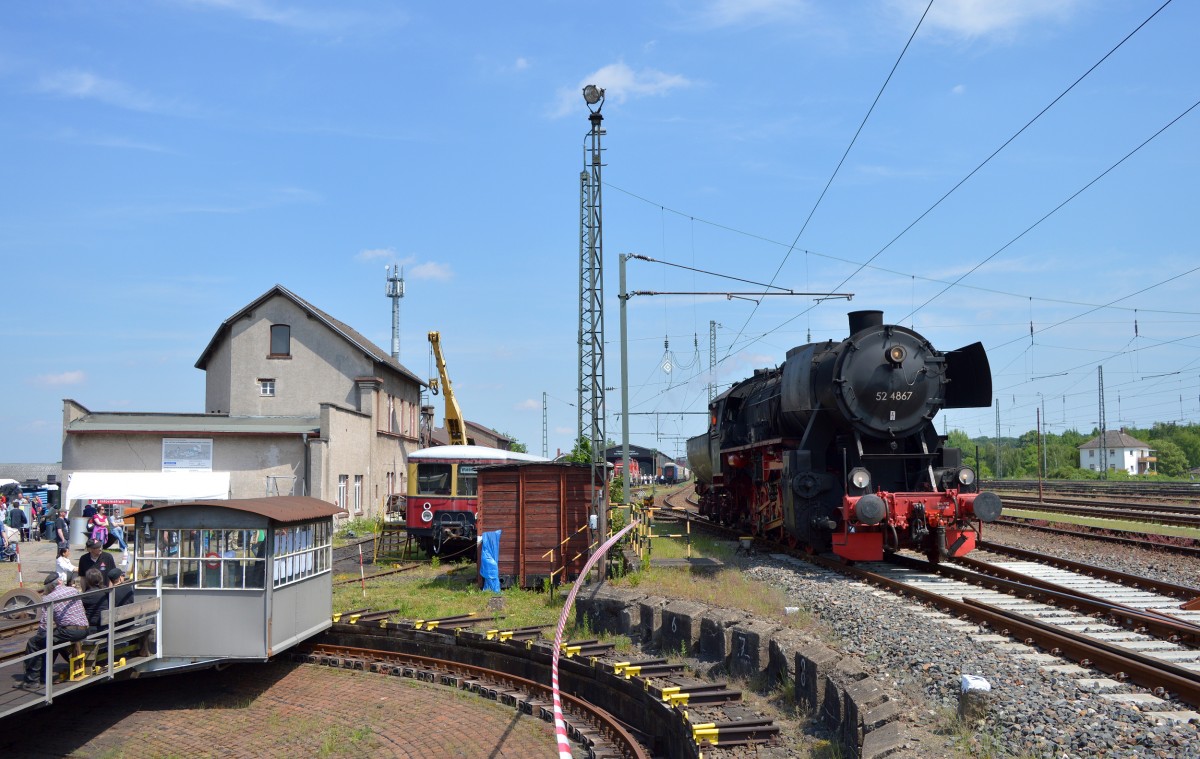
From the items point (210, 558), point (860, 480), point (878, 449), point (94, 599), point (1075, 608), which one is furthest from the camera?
point (878, 449)

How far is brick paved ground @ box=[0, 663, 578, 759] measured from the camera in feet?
32.7

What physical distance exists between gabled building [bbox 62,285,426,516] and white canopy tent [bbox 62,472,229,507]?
0.04 m

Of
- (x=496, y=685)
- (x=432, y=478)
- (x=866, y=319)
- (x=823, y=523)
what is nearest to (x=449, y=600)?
(x=496, y=685)

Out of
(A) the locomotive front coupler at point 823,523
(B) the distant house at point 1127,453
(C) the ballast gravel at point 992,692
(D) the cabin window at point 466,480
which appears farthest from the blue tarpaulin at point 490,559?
(B) the distant house at point 1127,453

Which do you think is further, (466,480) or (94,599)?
(466,480)

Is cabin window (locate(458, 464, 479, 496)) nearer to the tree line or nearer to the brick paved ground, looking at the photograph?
the brick paved ground

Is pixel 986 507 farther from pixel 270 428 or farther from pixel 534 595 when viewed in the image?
pixel 270 428

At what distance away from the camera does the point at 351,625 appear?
544 inches

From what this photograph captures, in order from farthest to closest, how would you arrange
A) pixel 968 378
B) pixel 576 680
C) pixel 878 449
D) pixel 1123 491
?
pixel 1123 491, pixel 968 378, pixel 878 449, pixel 576 680

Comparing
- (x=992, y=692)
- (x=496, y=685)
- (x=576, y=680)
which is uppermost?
(x=992, y=692)

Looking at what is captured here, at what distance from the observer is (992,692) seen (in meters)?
7.54

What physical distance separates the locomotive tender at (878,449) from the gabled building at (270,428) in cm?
1602

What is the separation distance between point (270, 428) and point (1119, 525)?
24.7m

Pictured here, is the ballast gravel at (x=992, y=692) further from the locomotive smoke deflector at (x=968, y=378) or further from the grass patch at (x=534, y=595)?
the locomotive smoke deflector at (x=968, y=378)
